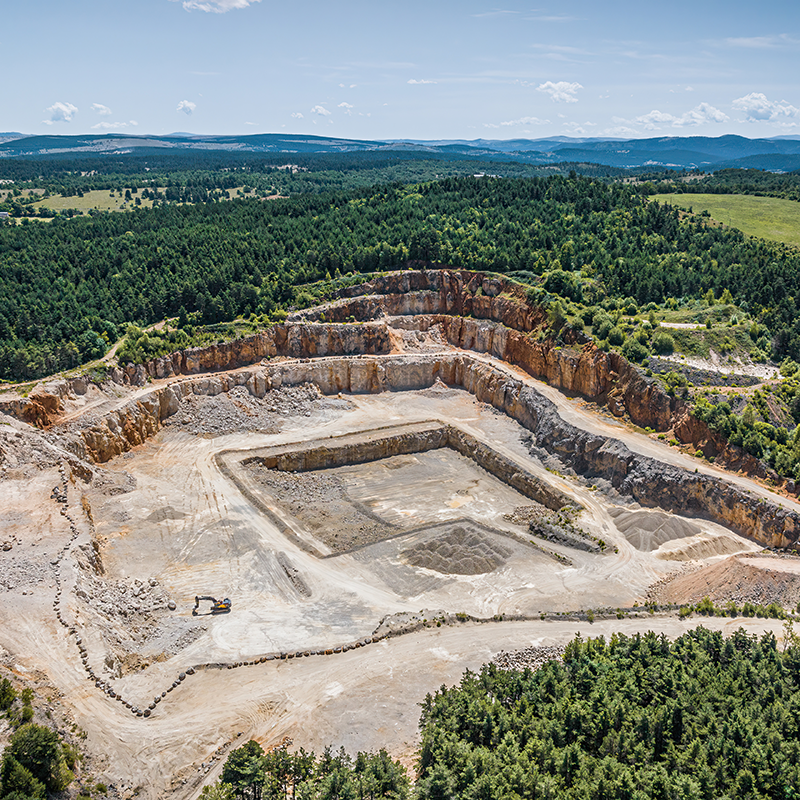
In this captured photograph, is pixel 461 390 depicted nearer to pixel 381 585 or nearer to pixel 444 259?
pixel 444 259

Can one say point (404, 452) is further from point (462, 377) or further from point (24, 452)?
point (24, 452)

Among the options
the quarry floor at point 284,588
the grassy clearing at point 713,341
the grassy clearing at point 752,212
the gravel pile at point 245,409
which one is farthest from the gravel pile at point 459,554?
the grassy clearing at point 752,212

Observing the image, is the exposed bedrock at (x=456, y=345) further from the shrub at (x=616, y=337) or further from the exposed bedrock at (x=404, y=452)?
the exposed bedrock at (x=404, y=452)

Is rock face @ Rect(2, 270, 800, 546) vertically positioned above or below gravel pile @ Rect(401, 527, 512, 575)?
above

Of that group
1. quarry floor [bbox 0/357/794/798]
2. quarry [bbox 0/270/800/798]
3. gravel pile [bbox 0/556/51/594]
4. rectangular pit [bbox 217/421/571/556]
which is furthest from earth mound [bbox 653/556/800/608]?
gravel pile [bbox 0/556/51/594]

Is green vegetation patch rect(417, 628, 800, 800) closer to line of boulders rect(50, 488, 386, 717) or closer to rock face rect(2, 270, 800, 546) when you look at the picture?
line of boulders rect(50, 488, 386, 717)
